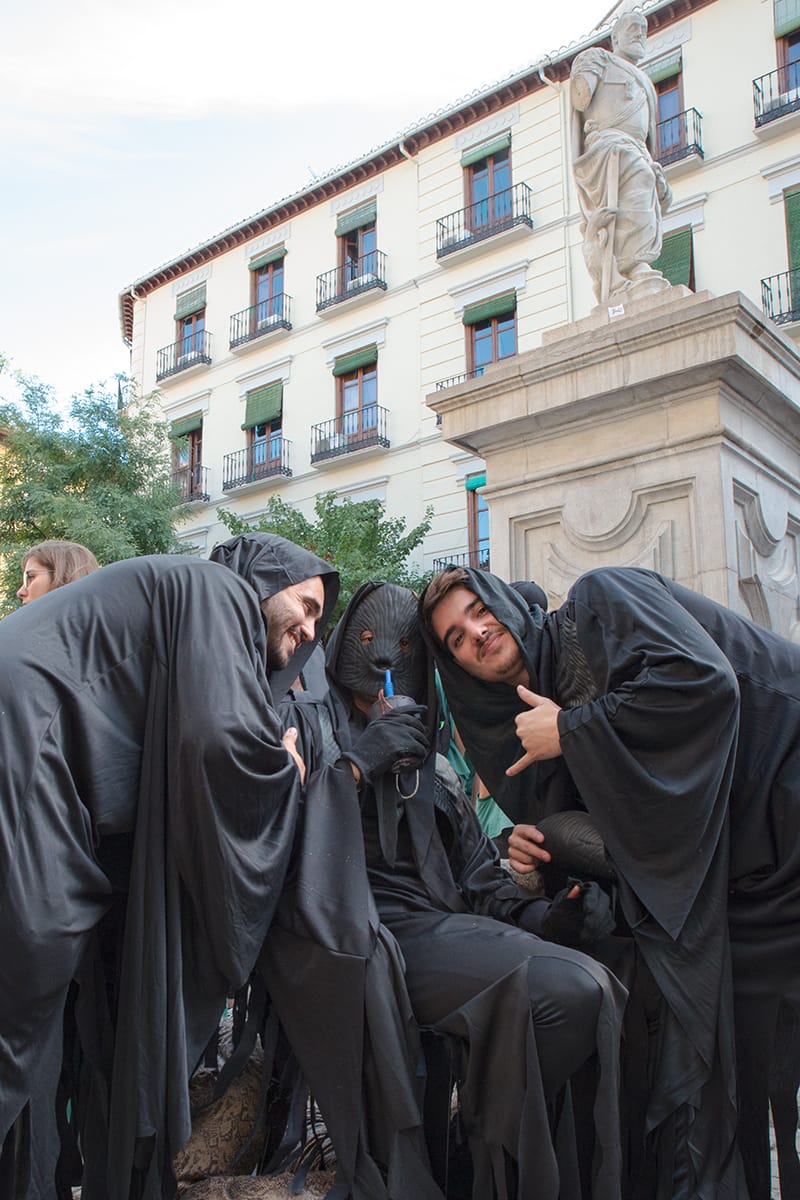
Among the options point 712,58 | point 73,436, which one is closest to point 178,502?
point 73,436

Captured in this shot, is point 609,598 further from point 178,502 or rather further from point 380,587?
point 178,502

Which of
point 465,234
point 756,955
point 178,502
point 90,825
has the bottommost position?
point 756,955

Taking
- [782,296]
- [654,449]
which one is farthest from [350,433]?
[654,449]

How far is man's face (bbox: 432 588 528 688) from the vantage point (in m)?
2.86

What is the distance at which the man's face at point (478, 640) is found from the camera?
2.86 metres

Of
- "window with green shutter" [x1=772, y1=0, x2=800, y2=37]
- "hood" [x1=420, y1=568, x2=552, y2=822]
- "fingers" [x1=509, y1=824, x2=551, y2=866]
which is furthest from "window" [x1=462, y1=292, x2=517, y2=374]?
"fingers" [x1=509, y1=824, x2=551, y2=866]

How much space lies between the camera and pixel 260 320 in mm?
27047

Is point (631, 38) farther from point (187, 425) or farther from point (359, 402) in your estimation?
point (187, 425)

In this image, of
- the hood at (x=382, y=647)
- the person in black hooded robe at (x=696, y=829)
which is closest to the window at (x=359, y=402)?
the hood at (x=382, y=647)

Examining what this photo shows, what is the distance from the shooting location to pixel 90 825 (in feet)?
7.52

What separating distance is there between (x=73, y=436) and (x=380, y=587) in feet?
61.4

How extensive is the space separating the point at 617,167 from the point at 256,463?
19829 mm

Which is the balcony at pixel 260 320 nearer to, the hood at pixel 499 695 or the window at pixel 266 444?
the window at pixel 266 444

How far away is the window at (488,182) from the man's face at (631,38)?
52.1 feet
